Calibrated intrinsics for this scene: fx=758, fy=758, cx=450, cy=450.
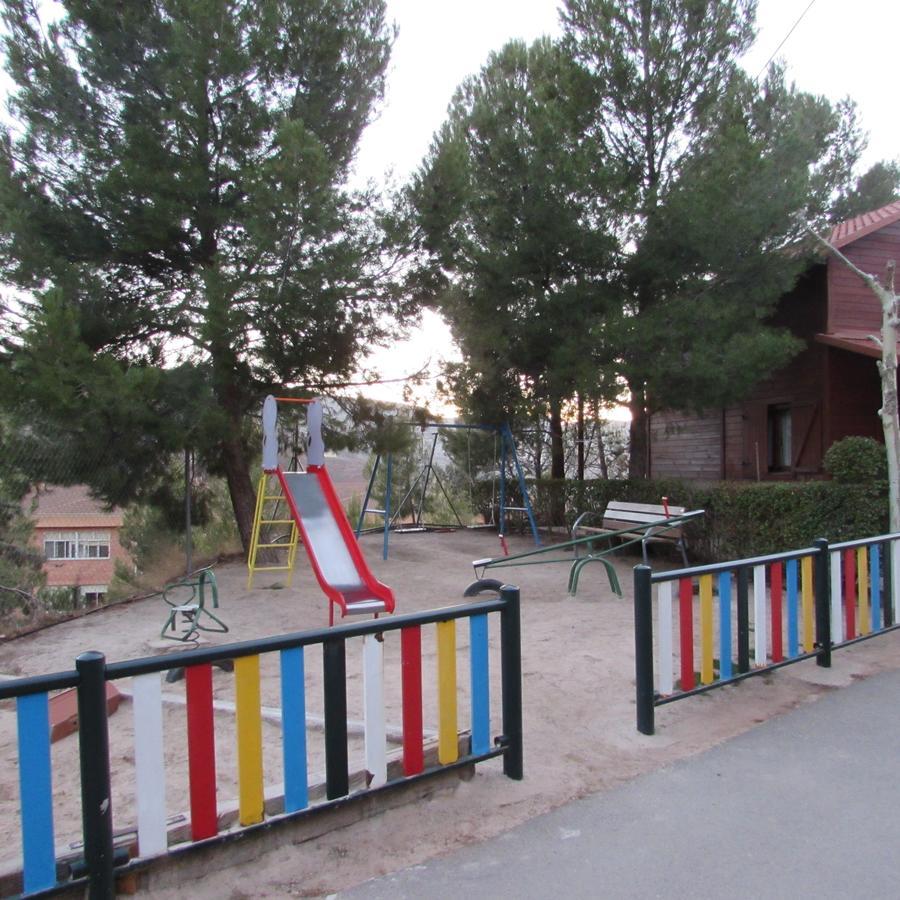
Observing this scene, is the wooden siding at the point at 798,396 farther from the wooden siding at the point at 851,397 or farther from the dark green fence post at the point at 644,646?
the dark green fence post at the point at 644,646

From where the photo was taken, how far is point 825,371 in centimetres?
1218

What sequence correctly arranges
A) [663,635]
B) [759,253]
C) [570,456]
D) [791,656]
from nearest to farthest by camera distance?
[663,635] < [791,656] < [759,253] < [570,456]

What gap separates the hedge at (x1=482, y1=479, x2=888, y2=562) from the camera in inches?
307

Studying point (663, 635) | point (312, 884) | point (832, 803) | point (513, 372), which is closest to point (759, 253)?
point (513, 372)

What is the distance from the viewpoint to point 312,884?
261 centimetres

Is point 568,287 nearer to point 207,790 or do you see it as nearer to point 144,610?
point 144,610

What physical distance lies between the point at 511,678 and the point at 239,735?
124 cm

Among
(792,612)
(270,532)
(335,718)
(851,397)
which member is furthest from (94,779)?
(851,397)

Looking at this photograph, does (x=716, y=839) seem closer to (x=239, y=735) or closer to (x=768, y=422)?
(x=239, y=735)

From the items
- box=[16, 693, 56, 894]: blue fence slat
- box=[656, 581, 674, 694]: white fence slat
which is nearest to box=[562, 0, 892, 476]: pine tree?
box=[656, 581, 674, 694]: white fence slat

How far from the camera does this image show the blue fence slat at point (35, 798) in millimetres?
2191

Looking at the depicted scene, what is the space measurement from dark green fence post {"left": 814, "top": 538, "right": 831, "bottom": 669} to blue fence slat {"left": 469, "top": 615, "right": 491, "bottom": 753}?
284cm

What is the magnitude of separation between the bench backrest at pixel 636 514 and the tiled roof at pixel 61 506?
7064mm

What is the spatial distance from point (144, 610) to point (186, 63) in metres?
6.60
